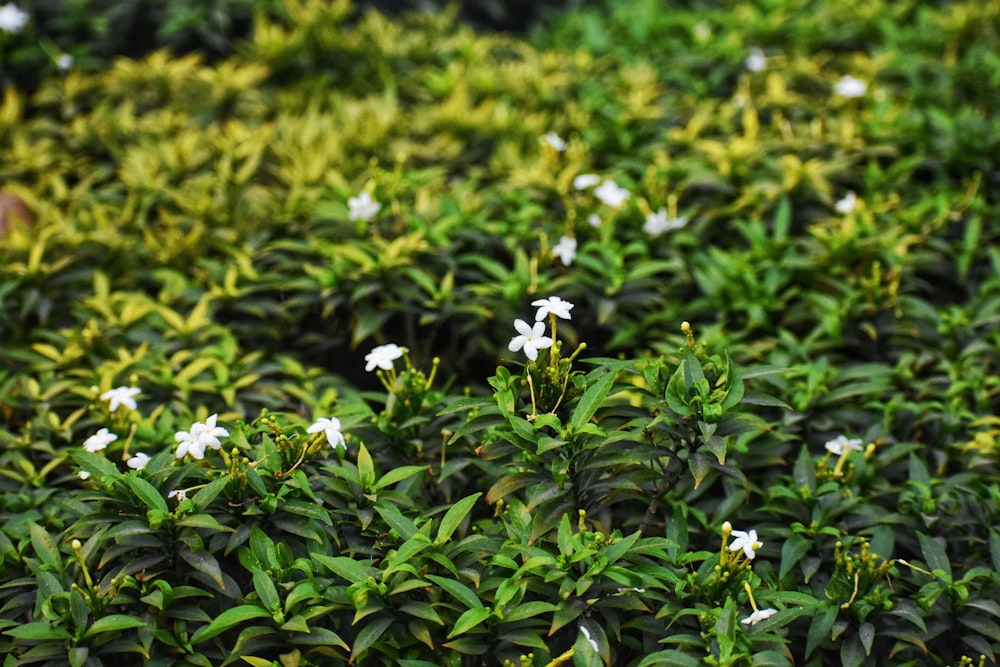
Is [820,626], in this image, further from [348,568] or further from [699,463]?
[348,568]

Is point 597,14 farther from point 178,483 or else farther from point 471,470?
point 178,483

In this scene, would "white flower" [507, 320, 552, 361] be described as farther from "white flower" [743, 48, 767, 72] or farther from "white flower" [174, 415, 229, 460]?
"white flower" [743, 48, 767, 72]

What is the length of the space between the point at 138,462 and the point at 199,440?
174mm

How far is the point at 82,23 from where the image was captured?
4496mm

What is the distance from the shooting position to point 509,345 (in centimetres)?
206

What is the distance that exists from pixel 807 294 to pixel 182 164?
7.99 ft

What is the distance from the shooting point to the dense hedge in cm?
204

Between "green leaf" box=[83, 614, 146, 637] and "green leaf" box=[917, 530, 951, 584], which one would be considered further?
"green leaf" box=[917, 530, 951, 584]

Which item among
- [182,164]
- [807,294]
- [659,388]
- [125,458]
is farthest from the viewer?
[182,164]

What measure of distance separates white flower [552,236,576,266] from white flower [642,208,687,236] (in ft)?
1.07

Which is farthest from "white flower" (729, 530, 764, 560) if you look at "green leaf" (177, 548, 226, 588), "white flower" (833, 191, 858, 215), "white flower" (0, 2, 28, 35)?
"white flower" (0, 2, 28, 35)

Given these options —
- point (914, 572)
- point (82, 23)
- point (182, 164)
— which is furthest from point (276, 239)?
point (914, 572)

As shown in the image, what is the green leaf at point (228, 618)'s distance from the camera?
6.29 feet

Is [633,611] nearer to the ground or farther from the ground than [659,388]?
nearer to the ground
